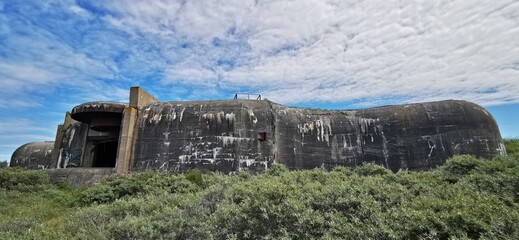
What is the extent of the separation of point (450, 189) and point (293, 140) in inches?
398

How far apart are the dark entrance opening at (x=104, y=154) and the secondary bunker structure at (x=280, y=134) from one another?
2.67 meters

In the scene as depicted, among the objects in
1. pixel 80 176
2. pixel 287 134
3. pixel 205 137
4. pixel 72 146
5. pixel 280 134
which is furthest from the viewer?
pixel 72 146

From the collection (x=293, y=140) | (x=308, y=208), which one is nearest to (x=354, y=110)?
(x=293, y=140)

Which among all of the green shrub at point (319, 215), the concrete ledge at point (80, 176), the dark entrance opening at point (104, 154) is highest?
the dark entrance opening at point (104, 154)

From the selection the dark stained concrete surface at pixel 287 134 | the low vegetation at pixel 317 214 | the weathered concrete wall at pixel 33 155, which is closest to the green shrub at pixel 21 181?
the dark stained concrete surface at pixel 287 134

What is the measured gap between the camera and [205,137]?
15969mm

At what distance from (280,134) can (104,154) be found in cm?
1362

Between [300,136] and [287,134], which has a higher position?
[287,134]

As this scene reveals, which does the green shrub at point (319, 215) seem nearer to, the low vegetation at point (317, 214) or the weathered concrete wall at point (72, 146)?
the low vegetation at point (317, 214)

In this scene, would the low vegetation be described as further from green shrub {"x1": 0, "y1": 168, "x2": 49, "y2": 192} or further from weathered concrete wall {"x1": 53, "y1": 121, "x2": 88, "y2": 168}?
weathered concrete wall {"x1": 53, "y1": 121, "x2": 88, "y2": 168}

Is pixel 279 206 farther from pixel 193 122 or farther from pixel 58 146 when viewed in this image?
pixel 58 146

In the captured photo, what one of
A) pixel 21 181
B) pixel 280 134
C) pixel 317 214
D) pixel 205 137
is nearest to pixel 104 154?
pixel 21 181

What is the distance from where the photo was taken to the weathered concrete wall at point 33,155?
27266 mm

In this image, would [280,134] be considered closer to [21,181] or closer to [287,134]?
[287,134]
